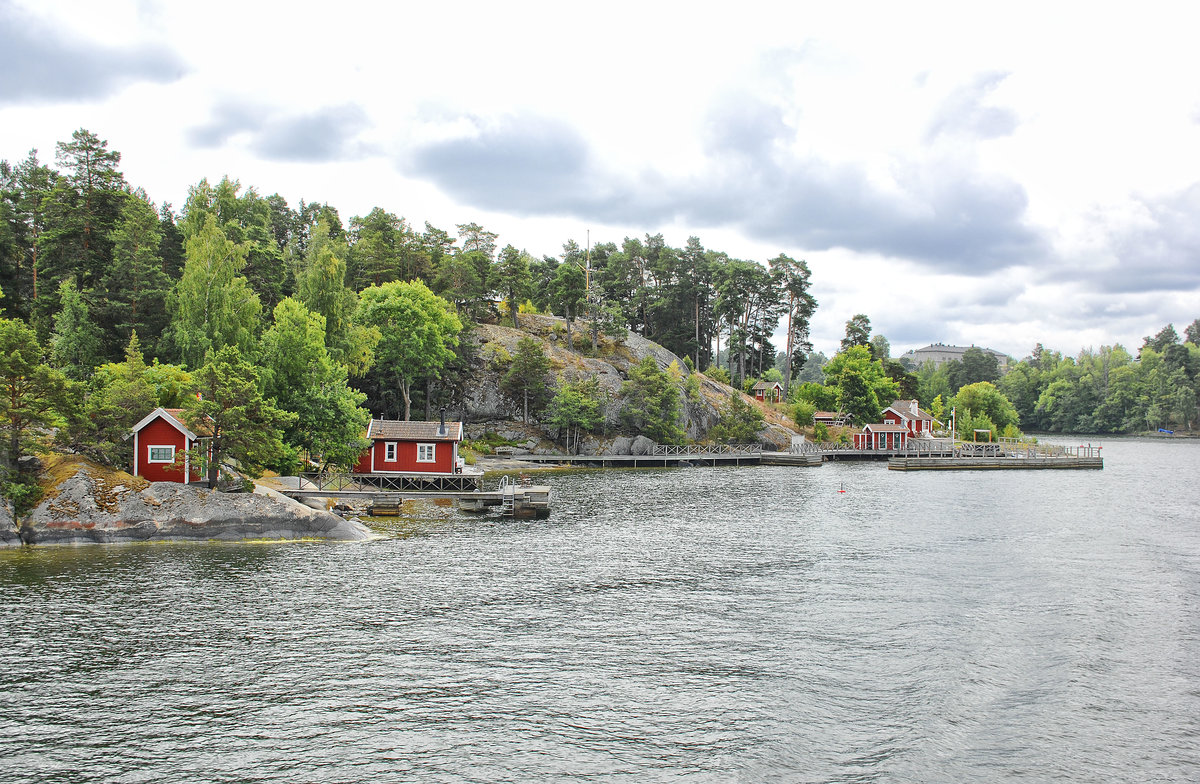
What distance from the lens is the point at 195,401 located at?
148 feet

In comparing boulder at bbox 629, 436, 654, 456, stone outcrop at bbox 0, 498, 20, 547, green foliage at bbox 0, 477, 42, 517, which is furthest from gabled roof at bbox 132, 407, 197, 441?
boulder at bbox 629, 436, 654, 456

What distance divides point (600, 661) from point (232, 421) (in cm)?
2824

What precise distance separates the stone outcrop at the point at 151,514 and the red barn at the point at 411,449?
18.8 meters

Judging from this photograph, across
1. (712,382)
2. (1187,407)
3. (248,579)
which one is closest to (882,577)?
(248,579)

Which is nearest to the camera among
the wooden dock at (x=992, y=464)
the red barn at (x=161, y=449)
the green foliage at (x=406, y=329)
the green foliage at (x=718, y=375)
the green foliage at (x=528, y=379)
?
the red barn at (x=161, y=449)

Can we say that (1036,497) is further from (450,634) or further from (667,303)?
(667,303)

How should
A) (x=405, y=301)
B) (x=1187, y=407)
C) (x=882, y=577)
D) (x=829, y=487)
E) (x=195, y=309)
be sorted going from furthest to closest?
(x=1187, y=407) → (x=405, y=301) → (x=829, y=487) → (x=195, y=309) → (x=882, y=577)

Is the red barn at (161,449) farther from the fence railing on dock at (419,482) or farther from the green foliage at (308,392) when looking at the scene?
the fence railing on dock at (419,482)

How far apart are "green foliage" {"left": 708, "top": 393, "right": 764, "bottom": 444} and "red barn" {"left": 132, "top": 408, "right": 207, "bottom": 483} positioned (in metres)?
71.7

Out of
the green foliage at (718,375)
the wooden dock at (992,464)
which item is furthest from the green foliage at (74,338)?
the green foliage at (718,375)

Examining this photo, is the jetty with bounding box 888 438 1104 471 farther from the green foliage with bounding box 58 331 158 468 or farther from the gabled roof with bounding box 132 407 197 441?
the green foliage with bounding box 58 331 158 468

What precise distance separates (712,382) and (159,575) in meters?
92.4

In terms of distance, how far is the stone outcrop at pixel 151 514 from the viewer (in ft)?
118

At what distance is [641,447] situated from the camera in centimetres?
9350
